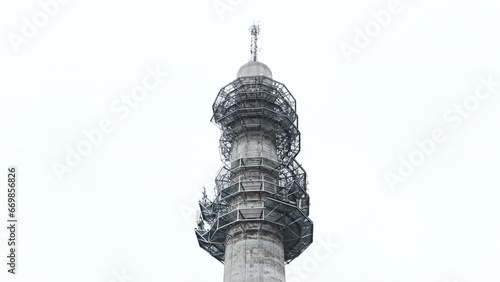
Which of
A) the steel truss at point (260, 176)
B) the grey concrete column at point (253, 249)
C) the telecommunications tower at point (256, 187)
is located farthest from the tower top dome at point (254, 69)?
the grey concrete column at point (253, 249)

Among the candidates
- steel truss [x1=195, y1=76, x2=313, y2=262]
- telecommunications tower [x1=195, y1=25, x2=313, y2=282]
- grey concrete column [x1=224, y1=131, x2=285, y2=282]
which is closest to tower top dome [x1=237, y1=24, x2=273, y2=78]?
telecommunications tower [x1=195, y1=25, x2=313, y2=282]

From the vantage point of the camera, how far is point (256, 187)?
43125mm

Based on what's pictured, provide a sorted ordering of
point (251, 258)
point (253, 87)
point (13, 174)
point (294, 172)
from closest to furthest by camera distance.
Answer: point (251, 258)
point (13, 174)
point (294, 172)
point (253, 87)

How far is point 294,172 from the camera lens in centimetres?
4625

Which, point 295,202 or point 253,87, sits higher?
point 253,87

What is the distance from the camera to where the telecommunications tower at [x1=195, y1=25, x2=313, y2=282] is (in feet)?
132

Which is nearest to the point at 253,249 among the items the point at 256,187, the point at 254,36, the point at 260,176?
the point at 256,187

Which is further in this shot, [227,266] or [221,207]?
[221,207]

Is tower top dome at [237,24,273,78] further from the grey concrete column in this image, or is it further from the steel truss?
the grey concrete column

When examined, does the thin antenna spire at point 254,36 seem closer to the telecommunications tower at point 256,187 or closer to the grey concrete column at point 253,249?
the telecommunications tower at point 256,187

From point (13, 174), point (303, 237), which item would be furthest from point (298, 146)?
point (13, 174)

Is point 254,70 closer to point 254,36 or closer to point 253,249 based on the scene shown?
point 254,36

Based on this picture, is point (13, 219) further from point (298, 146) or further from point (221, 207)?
point (298, 146)

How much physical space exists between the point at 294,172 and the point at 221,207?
678cm
